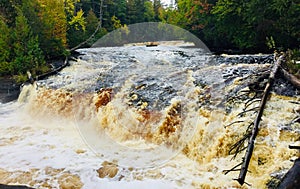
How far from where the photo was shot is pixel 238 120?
5.23 meters

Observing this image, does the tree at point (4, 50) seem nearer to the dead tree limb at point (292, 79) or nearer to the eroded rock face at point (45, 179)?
the eroded rock face at point (45, 179)

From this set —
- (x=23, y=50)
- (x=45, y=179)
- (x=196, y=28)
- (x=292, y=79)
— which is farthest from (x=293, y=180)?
(x=196, y=28)

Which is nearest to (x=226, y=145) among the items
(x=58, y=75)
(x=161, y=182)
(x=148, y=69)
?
(x=161, y=182)

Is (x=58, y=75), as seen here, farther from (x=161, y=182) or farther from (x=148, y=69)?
(x=161, y=182)

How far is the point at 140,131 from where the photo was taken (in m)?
6.35

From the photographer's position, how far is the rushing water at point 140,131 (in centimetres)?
462

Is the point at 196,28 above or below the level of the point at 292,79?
above

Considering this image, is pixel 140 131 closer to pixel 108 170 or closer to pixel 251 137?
pixel 108 170

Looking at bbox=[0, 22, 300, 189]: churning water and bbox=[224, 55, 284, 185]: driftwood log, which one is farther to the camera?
bbox=[0, 22, 300, 189]: churning water

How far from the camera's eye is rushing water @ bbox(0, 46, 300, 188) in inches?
182

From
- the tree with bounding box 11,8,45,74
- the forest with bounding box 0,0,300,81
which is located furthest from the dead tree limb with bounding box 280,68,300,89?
the tree with bounding box 11,8,45,74

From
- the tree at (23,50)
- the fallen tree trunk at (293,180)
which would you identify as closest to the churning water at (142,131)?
the fallen tree trunk at (293,180)

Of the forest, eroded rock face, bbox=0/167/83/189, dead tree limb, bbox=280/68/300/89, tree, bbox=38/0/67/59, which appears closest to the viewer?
eroded rock face, bbox=0/167/83/189

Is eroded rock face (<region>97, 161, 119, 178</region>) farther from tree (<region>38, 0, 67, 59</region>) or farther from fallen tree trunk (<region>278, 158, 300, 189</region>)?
tree (<region>38, 0, 67, 59</region>)
